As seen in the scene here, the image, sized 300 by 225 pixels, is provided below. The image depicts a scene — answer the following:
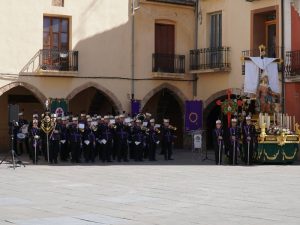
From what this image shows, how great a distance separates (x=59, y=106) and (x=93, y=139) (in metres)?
4.26

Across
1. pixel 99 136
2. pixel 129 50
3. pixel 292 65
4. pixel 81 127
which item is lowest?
pixel 99 136

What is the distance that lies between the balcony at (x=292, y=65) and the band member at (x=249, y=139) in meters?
3.60

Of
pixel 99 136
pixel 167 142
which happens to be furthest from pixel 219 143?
pixel 99 136

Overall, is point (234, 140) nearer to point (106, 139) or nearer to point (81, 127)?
point (106, 139)

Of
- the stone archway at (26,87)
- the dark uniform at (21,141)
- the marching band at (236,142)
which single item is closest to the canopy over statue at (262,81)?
the marching band at (236,142)

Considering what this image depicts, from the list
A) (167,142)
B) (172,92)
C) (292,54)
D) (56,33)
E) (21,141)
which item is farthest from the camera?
(172,92)

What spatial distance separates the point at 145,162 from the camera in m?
22.8

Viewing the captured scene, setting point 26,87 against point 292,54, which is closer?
point 292,54

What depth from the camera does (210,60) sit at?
27.9m

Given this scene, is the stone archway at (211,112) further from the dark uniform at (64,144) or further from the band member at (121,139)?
the dark uniform at (64,144)

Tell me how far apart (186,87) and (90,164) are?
28.8 ft
